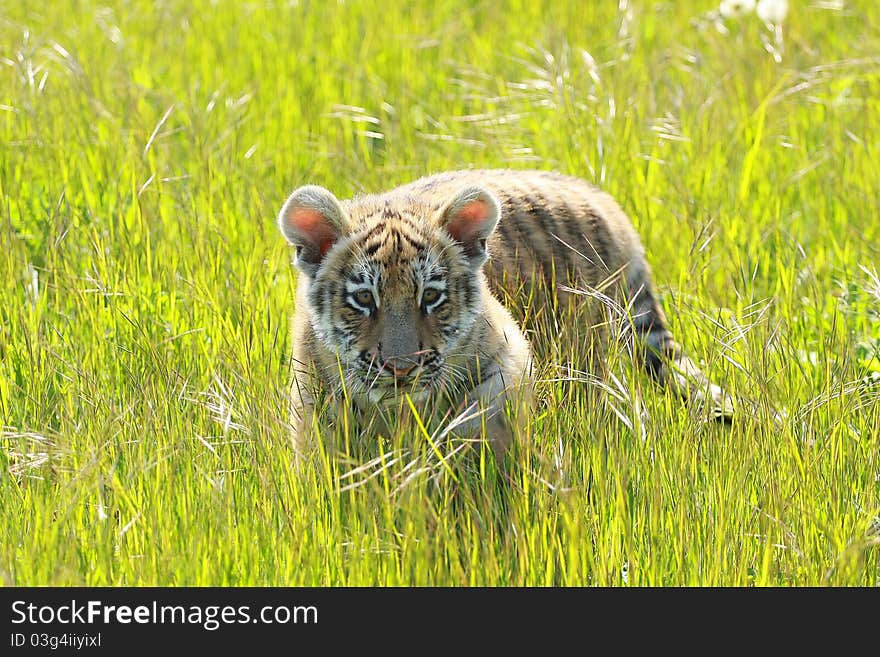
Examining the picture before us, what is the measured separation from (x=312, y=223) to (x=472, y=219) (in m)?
0.56

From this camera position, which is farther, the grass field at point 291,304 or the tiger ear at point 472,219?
the tiger ear at point 472,219

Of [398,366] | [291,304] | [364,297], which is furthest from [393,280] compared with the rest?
[291,304]

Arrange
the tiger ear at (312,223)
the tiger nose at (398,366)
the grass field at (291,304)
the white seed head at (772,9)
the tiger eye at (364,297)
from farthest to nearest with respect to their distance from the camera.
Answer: the white seed head at (772,9) → the tiger ear at (312,223) → the tiger eye at (364,297) → the tiger nose at (398,366) → the grass field at (291,304)

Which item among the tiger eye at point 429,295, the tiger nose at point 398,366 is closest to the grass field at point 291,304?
the tiger nose at point 398,366

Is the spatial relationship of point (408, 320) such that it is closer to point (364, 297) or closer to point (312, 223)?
point (364, 297)

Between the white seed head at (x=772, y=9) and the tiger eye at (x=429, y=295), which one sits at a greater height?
the white seed head at (x=772, y=9)

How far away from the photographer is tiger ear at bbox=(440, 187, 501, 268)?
417 centimetres

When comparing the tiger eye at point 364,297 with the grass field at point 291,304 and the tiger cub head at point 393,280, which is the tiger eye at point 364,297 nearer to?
the tiger cub head at point 393,280

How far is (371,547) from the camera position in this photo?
10.7ft

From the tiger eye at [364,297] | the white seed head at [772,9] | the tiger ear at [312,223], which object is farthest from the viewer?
the white seed head at [772,9]

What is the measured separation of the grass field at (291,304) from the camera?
132 inches

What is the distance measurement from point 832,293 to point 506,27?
4581 millimetres

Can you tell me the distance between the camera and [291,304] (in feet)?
16.2

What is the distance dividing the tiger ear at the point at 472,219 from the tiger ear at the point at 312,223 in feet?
1.22
